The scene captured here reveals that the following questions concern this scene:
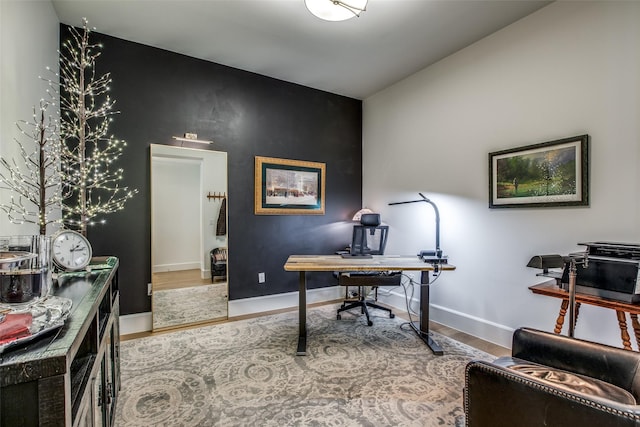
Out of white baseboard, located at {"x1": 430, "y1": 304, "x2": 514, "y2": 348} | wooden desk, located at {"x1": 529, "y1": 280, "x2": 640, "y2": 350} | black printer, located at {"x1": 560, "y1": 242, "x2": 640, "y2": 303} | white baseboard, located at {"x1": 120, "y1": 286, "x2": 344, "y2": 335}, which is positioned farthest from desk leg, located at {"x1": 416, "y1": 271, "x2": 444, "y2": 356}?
white baseboard, located at {"x1": 120, "y1": 286, "x2": 344, "y2": 335}

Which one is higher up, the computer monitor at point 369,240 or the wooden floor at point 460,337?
the computer monitor at point 369,240

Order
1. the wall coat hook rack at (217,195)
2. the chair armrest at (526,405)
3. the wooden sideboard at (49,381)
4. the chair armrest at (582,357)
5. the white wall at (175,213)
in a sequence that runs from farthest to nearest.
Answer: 1. the wall coat hook rack at (217,195)
2. the white wall at (175,213)
3. the chair armrest at (582,357)
4. the chair armrest at (526,405)
5. the wooden sideboard at (49,381)

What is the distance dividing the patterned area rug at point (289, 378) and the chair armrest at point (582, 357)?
596 millimetres

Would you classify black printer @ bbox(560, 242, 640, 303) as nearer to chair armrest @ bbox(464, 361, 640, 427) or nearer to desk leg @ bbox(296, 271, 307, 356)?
chair armrest @ bbox(464, 361, 640, 427)

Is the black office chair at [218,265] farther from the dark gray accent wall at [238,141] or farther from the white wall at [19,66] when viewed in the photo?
the white wall at [19,66]

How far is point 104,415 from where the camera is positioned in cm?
131

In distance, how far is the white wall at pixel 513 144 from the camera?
2078mm

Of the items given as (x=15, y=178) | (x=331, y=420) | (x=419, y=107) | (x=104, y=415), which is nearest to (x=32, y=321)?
(x=104, y=415)

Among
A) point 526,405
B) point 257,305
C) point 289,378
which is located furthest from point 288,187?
point 526,405

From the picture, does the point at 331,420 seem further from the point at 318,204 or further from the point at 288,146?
the point at 288,146

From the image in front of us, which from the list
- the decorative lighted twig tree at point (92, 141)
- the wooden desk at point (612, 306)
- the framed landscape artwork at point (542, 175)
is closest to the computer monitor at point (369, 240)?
the framed landscape artwork at point (542, 175)

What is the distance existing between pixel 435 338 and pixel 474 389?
1820 millimetres

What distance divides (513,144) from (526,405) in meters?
2.30

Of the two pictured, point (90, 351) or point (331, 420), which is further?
point (331, 420)
